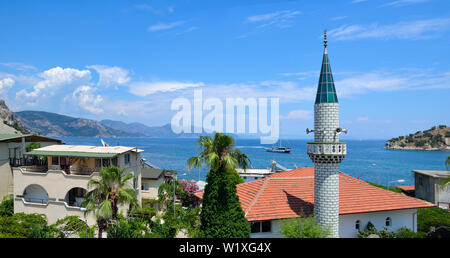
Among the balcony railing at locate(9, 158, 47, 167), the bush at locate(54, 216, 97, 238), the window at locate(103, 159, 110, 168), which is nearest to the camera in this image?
the bush at locate(54, 216, 97, 238)

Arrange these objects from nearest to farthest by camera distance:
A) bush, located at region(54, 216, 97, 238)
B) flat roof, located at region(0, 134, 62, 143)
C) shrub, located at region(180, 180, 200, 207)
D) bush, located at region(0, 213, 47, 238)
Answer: bush, located at region(0, 213, 47, 238)
bush, located at region(54, 216, 97, 238)
flat roof, located at region(0, 134, 62, 143)
shrub, located at region(180, 180, 200, 207)

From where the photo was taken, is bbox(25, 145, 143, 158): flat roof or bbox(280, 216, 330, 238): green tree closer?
bbox(280, 216, 330, 238): green tree

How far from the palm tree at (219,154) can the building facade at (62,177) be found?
11829 mm

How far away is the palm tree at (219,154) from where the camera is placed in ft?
51.3

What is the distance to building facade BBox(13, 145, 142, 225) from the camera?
24406 millimetres

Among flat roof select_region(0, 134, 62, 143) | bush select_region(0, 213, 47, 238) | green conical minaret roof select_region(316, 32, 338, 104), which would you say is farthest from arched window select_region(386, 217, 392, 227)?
flat roof select_region(0, 134, 62, 143)

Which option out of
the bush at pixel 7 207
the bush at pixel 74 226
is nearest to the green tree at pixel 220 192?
the bush at pixel 74 226

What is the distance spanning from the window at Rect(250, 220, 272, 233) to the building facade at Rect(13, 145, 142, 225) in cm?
1310

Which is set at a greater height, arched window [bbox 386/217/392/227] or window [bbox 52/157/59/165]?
window [bbox 52/157/59/165]

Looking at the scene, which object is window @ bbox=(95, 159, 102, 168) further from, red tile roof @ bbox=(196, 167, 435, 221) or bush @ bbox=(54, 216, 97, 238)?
red tile roof @ bbox=(196, 167, 435, 221)

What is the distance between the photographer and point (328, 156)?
17.2 m

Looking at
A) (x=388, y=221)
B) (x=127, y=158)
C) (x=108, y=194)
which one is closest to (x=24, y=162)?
(x=127, y=158)

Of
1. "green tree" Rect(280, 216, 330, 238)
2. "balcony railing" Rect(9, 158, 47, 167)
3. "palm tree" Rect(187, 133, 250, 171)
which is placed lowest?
"green tree" Rect(280, 216, 330, 238)

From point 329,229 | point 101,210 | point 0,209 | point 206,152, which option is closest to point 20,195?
point 0,209
